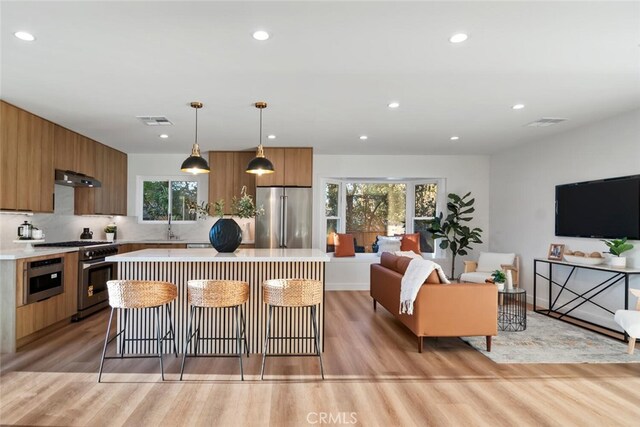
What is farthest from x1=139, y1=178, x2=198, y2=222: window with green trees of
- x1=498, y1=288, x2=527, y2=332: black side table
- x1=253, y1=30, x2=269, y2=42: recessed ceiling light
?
x1=498, y1=288, x2=527, y2=332: black side table

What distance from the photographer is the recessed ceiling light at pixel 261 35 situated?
255 centimetres

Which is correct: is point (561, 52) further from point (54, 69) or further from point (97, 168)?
point (97, 168)

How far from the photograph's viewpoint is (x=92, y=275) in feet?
16.6

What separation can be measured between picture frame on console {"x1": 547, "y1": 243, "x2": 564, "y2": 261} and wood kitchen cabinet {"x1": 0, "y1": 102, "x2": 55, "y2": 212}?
6618 millimetres

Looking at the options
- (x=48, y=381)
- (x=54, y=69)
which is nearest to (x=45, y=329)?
(x=48, y=381)

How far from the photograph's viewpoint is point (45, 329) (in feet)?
13.9

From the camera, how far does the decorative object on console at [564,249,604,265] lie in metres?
4.55

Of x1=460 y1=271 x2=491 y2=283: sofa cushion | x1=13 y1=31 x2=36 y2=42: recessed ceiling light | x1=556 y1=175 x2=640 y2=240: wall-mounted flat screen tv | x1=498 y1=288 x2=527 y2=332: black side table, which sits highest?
x1=13 y1=31 x2=36 y2=42: recessed ceiling light

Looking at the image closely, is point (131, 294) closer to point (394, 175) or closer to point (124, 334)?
point (124, 334)

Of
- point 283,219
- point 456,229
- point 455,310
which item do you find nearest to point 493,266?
point 456,229

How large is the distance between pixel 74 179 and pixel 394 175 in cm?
519

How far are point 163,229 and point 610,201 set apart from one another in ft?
22.7

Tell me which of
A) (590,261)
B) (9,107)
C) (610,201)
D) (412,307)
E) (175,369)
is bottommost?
(175,369)

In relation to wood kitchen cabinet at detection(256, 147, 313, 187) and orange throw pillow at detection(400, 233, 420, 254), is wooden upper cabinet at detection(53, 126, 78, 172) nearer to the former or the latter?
wood kitchen cabinet at detection(256, 147, 313, 187)
